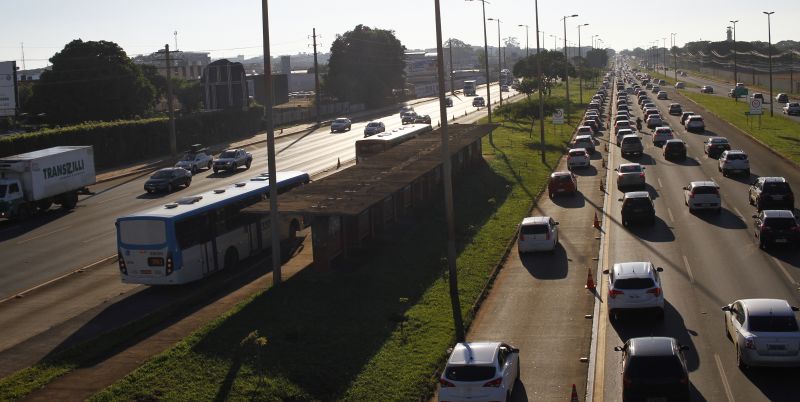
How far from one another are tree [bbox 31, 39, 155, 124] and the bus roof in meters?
52.3

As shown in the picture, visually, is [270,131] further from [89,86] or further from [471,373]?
[89,86]

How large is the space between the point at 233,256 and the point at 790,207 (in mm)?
24608

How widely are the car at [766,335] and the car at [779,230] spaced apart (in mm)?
13323

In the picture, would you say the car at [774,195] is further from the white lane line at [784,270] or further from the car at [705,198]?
the white lane line at [784,270]

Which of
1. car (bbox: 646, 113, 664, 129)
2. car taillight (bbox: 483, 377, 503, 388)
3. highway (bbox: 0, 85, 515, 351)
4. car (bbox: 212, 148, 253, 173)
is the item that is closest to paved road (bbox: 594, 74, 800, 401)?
car taillight (bbox: 483, 377, 503, 388)

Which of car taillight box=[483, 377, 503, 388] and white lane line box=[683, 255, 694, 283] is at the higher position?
car taillight box=[483, 377, 503, 388]

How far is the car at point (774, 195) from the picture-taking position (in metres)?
41.2

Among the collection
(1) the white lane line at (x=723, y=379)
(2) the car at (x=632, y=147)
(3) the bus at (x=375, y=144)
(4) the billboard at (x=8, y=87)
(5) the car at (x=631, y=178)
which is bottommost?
(1) the white lane line at (x=723, y=379)

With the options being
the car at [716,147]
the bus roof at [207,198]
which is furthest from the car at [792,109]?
the bus roof at [207,198]

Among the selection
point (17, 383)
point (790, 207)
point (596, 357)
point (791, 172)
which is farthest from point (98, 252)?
point (791, 172)

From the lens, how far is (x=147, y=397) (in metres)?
20.0

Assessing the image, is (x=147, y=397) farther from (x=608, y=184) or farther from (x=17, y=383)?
(x=608, y=184)

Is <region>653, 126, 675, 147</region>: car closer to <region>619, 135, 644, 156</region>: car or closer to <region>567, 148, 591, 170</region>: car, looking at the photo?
<region>619, 135, 644, 156</region>: car

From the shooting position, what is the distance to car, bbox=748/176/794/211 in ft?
135
